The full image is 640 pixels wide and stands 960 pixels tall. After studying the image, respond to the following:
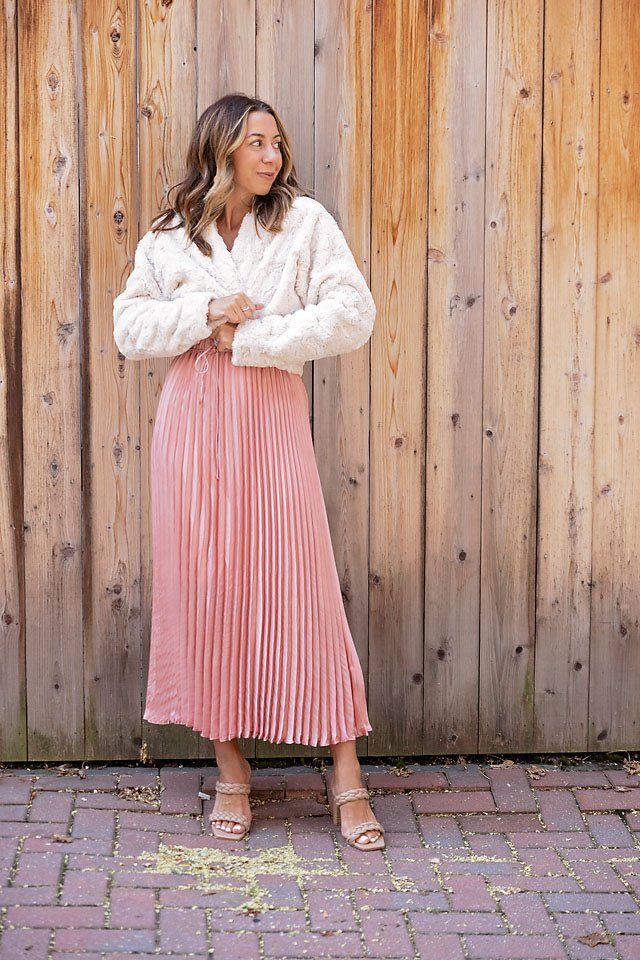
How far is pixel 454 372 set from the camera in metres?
3.75

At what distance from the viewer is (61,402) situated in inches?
144

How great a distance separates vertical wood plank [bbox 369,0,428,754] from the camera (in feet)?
11.9

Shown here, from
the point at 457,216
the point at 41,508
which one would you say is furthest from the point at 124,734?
the point at 457,216

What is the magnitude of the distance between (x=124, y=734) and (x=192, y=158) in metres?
1.84

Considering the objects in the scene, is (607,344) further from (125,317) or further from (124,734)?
(124,734)

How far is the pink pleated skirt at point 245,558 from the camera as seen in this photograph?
10.7ft

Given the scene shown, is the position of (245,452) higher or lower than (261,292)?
lower

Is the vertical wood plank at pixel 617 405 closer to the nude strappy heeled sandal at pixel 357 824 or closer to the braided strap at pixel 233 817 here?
the nude strappy heeled sandal at pixel 357 824

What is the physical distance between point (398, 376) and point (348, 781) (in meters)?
1.28

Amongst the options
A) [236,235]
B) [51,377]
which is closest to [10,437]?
[51,377]

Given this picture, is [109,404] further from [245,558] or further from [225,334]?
[245,558]

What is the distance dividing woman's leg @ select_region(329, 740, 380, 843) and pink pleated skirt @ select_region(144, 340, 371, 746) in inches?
2.5

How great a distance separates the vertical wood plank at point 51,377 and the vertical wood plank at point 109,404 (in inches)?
1.5

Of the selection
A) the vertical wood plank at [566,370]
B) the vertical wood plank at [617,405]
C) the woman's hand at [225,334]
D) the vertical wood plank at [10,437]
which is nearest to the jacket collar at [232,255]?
the woman's hand at [225,334]
